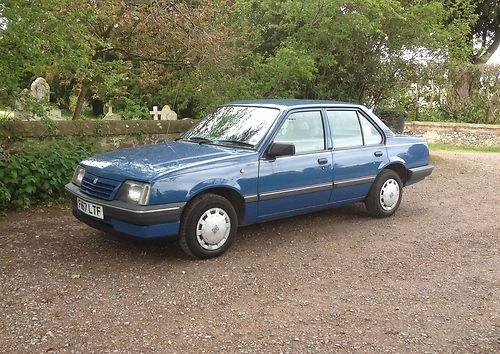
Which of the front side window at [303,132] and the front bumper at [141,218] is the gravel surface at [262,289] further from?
the front side window at [303,132]

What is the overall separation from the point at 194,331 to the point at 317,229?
299cm

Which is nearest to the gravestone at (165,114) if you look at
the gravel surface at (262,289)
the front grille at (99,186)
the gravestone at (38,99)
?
the gravestone at (38,99)

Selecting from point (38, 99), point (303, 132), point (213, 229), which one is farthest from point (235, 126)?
point (38, 99)

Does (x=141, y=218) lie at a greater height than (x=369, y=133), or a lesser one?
lesser

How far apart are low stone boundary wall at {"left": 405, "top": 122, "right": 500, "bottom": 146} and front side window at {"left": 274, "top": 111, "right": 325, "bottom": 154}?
1182 centimetres

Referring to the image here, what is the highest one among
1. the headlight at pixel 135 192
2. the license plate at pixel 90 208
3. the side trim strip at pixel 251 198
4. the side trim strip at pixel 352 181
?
the headlight at pixel 135 192

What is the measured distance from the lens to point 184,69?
9.73 meters

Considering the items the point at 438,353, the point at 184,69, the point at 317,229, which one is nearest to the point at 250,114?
the point at 317,229

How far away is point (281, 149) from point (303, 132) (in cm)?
74

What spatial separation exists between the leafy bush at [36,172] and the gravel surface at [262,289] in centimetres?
29

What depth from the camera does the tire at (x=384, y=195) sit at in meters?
6.58

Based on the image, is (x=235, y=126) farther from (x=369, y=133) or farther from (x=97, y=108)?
(x=97, y=108)

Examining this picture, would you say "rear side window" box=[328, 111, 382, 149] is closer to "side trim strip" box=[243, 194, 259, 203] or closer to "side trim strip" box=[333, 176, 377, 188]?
"side trim strip" box=[333, 176, 377, 188]

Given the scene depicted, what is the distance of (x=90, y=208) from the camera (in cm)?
486
